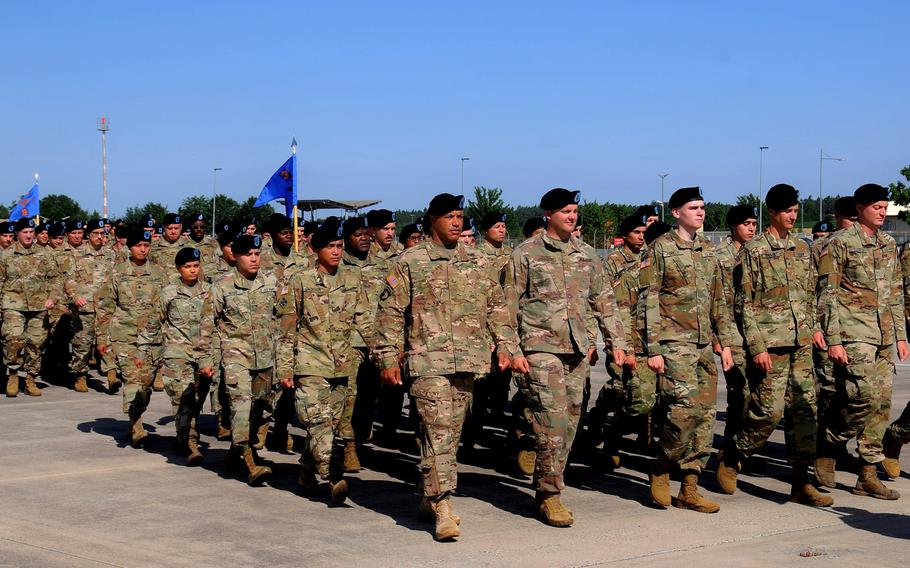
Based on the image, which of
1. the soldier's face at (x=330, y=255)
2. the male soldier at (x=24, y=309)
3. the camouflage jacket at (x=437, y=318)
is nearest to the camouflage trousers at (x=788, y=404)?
the camouflage jacket at (x=437, y=318)

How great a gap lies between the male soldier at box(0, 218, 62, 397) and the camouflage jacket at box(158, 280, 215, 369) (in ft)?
17.8

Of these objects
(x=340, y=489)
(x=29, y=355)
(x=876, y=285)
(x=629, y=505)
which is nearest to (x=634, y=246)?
(x=876, y=285)

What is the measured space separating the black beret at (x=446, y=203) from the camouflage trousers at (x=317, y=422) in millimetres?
1763

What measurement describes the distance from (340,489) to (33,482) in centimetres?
275

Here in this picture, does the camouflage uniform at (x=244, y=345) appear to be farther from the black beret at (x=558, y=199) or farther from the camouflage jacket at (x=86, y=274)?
the camouflage jacket at (x=86, y=274)

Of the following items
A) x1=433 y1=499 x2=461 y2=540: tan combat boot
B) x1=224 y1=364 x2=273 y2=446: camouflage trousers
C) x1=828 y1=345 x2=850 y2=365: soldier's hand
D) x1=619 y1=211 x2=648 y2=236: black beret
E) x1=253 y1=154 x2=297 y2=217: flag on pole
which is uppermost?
x1=253 y1=154 x2=297 y2=217: flag on pole

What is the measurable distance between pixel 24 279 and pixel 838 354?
11.1 metres

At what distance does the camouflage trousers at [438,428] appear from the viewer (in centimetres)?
736

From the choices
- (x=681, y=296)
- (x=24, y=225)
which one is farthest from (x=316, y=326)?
(x=24, y=225)

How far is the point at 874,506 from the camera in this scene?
816cm

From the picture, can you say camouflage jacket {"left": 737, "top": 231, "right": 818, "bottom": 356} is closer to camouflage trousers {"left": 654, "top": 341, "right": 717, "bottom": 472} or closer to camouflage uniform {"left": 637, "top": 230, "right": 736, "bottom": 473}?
camouflage uniform {"left": 637, "top": 230, "right": 736, "bottom": 473}

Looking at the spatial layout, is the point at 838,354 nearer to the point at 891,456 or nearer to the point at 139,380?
the point at 891,456

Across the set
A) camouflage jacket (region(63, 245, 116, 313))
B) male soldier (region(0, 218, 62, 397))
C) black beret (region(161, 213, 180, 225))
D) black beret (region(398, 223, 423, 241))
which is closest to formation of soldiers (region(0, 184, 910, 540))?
black beret (region(398, 223, 423, 241))

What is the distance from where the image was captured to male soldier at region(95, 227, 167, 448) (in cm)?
1106
